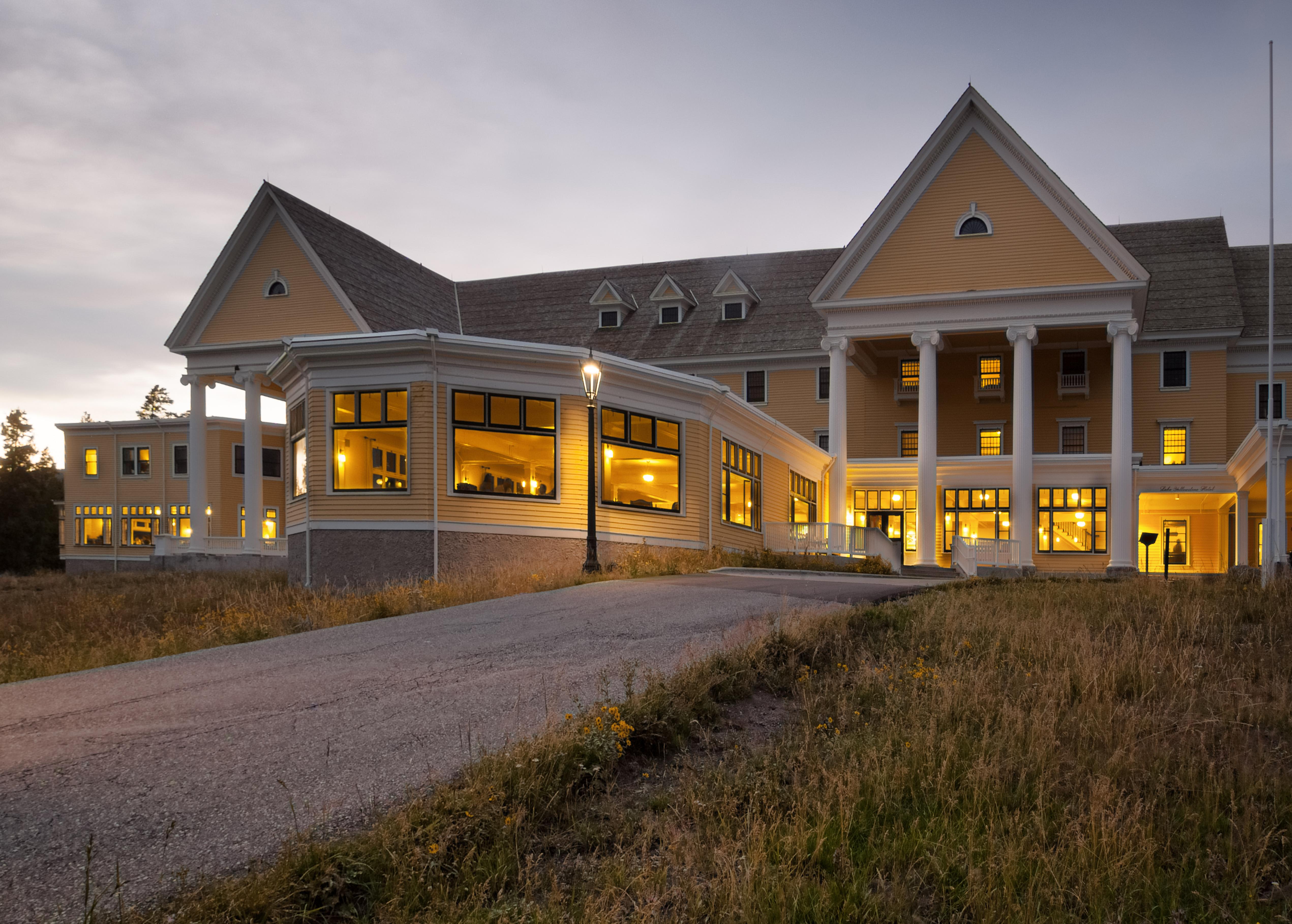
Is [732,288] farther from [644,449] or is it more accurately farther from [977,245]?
[644,449]

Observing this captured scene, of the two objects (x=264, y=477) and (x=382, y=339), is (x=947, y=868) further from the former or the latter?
(x=264, y=477)

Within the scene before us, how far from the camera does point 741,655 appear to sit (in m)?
9.97

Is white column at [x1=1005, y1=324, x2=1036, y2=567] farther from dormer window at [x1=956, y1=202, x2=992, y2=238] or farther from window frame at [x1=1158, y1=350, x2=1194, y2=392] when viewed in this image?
window frame at [x1=1158, y1=350, x2=1194, y2=392]

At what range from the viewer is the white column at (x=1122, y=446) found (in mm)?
35781

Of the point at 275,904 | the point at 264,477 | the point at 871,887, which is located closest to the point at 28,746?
the point at 275,904

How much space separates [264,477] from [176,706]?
2004 inches

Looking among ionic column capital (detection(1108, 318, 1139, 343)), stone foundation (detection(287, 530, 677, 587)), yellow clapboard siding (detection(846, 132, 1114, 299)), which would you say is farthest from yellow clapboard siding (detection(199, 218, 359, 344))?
ionic column capital (detection(1108, 318, 1139, 343))

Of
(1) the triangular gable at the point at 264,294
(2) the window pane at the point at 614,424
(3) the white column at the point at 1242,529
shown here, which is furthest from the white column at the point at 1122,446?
(1) the triangular gable at the point at 264,294

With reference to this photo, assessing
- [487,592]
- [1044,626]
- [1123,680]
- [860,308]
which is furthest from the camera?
[860,308]

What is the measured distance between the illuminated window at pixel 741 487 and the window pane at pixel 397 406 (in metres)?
9.46

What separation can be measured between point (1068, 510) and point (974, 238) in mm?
11342

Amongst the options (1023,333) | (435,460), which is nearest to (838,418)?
(1023,333)

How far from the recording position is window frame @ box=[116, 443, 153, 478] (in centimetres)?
5747

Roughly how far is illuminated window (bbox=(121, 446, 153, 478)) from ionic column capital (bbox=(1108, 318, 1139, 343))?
4998 centimetres
